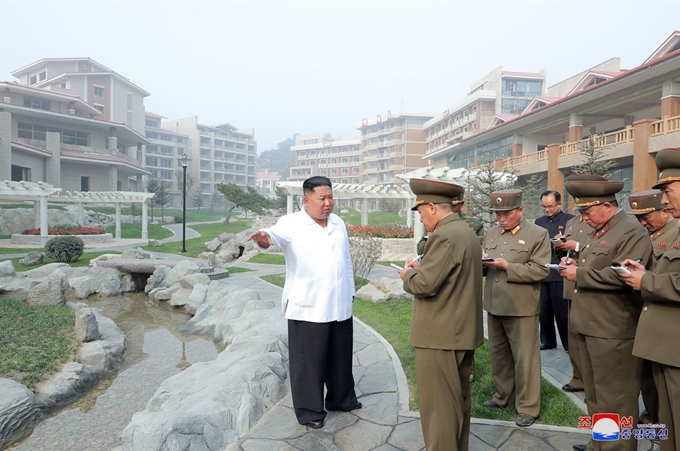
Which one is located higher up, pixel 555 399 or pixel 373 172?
pixel 373 172

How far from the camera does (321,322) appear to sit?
12.0ft

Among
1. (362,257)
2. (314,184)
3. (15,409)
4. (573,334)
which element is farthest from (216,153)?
(573,334)

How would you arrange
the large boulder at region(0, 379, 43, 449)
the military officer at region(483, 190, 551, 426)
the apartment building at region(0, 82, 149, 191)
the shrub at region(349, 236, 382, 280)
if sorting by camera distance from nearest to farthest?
the military officer at region(483, 190, 551, 426)
the large boulder at region(0, 379, 43, 449)
the shrub at region(349, 236, 382, 280)
the apartment building at region(0, 82, 149, 191)

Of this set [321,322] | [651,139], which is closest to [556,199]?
[321,322]

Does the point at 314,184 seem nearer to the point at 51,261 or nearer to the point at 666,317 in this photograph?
the point at 666,317

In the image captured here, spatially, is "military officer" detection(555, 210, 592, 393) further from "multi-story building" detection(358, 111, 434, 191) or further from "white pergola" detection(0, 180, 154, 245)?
"multi-story building" detection(358, 111, 434, 191)

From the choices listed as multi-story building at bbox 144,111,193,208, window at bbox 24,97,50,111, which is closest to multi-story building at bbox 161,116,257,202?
multi-story building at bbox 144,111,193,208

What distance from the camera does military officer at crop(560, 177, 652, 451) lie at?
3.00 meters

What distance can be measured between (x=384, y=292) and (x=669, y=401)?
6.26m

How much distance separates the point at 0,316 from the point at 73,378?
355cm

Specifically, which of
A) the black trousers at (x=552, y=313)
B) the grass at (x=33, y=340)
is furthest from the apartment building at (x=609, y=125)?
the grass at (x=33, y=340)

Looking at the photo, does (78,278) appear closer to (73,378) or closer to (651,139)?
(73,378)

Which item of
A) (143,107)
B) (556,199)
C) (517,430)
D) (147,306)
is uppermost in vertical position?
(143,107)

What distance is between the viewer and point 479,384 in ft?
14.4
